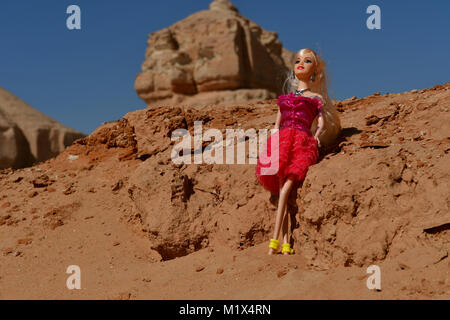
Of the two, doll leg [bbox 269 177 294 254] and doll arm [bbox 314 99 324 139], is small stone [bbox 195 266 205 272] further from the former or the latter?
doll arm [bbox 314 99 324 139]

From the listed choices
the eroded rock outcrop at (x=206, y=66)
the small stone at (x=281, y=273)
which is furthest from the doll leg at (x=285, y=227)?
the eroded rock outcrop at (x=206, y=66)

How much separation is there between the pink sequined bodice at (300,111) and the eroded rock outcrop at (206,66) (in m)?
10.6

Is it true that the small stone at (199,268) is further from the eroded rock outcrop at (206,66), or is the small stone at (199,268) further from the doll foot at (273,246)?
the eroded rock outcrop at (206,66)

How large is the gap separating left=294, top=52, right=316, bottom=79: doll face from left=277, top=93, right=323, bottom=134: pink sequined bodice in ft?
0.88

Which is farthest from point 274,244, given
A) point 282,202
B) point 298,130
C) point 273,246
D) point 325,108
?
point 325,108

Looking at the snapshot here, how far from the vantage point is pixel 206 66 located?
15531mm

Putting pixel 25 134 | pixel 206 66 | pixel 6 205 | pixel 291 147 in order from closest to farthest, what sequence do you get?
→ pixel 291 147
pixel 6 205
pixel 25 134
pixel 206 66

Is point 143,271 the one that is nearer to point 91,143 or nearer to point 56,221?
point 56,221

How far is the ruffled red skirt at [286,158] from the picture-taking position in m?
3.80

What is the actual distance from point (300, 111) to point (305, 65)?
486 millimetres

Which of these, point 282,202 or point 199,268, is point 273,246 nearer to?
point 282,202

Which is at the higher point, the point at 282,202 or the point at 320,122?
the point at 320,122

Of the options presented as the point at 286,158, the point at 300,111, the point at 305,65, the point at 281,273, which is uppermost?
the point at 305,65

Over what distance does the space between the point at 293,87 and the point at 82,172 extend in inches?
127
